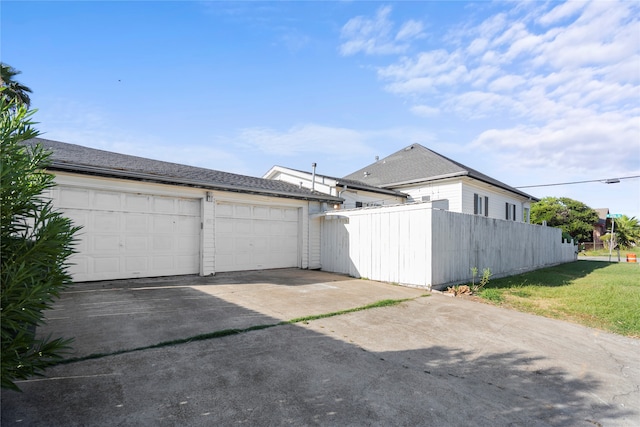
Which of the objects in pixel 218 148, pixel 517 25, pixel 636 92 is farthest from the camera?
pixel 218 148

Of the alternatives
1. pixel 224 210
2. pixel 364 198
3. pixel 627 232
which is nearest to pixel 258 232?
pixel 224 210

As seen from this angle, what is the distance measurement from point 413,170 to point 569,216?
108 ft

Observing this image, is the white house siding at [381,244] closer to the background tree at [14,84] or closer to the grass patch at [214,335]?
the grass patch at [214,335]

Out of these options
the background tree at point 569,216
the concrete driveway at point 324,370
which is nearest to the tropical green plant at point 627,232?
the background tree at point 569,216

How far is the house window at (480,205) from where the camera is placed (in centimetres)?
1736

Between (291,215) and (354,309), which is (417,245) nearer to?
(354,309)

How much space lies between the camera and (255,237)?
36.8 ft

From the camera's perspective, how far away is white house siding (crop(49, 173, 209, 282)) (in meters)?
7.84

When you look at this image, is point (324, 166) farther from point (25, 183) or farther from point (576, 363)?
point (25, 183)

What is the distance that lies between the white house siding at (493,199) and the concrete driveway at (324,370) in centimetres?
1114

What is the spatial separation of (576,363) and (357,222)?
7.14 meters

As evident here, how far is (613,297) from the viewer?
8.25m

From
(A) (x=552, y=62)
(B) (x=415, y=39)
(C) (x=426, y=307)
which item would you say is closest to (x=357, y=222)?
(C) (x=426, y=307)

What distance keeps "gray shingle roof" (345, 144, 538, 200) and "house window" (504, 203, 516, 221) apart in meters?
0.99
